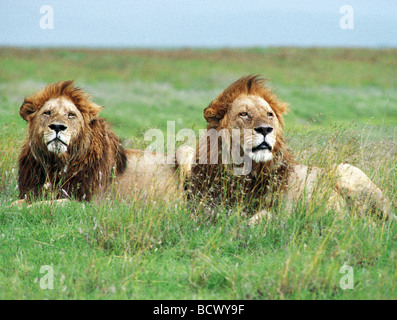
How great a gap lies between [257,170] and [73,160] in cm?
203

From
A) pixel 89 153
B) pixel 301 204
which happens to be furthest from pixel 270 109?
pixel 89 153

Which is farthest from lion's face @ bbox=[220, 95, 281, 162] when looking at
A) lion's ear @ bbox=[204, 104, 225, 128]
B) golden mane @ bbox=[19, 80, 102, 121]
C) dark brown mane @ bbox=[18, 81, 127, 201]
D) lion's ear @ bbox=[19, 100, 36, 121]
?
lion's ear @ bbox=[19, 100, 36, 121]

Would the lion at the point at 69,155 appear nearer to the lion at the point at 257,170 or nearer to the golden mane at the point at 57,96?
the golden mane at the point at 57,96

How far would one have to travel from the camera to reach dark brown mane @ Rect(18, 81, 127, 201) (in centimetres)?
627

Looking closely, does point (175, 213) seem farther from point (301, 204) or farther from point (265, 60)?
point (265, 60)

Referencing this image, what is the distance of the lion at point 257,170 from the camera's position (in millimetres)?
5633

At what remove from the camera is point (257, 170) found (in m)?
5.83

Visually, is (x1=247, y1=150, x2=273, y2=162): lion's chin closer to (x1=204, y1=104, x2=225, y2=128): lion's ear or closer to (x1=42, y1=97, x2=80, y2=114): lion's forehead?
(x1=204, y1=104, x2=225, y2=128): lion's ear

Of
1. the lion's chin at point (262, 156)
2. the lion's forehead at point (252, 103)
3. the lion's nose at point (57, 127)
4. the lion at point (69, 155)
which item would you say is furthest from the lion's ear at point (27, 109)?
the lion's chin at point (262, 156)

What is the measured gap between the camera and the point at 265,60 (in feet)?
186

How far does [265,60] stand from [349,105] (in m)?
32.8

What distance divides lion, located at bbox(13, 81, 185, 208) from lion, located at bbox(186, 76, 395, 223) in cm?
48

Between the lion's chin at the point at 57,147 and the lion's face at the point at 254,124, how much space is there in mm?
1703

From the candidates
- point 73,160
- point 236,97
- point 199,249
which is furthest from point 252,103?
point 73,160
